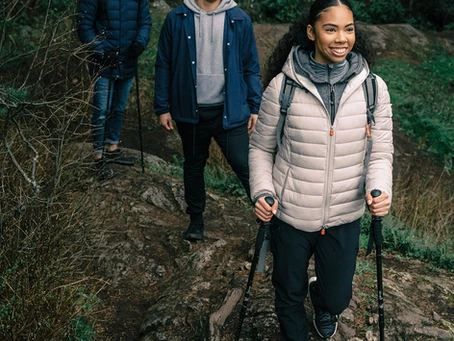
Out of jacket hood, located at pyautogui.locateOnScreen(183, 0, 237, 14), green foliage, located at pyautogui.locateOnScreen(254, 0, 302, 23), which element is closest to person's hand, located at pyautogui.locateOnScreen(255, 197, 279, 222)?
jacket hood, located at pyautogui.locateOnScreen(183, 0, 237, 14)

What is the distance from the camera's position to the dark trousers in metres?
3.03

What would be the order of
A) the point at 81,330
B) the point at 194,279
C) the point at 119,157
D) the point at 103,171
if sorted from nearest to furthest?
the point at 81,330, the point at 194,279, the point at 103,171, the point at 119,157

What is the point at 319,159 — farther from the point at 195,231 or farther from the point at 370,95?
the point at 195,231

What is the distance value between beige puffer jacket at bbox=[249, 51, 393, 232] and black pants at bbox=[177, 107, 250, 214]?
51.2 inches

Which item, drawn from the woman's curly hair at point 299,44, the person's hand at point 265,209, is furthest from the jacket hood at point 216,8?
the person's hand at point 265,209

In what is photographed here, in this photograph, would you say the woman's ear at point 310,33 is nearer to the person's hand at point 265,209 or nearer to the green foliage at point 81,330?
the person's hand at point 265,209

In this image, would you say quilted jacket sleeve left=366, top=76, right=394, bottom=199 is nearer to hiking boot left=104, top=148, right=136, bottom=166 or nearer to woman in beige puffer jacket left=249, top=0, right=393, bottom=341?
woman in beige puffer jacket left=249, top=0, right=393, bottom=341

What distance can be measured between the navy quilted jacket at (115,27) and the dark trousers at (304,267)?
2884 mm

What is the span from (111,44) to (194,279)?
2417 millimetres

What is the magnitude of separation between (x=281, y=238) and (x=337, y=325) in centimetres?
82

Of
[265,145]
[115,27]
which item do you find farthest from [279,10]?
[265,145]

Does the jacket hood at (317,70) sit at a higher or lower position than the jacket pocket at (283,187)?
higher

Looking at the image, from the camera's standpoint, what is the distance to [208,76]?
4.24 meters

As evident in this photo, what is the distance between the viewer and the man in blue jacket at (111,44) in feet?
17.5
